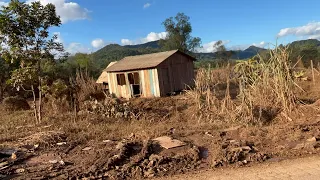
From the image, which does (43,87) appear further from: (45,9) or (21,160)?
(21,160)

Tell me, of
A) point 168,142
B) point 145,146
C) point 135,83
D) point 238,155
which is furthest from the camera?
point 135,83

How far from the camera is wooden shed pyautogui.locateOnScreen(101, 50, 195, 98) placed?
51.5ft

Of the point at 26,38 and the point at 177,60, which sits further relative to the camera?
the point at 177,60

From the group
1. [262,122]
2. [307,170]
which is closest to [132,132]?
[262,122]

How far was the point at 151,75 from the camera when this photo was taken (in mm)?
15695

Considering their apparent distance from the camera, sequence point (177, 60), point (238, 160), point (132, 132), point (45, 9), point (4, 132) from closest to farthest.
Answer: point (238, 160) < point (132, 132) < point (4, 132) < point (45, 9) < point (177, 60)

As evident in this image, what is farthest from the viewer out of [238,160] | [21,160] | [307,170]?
[21,160]

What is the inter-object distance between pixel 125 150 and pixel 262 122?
12.8ft

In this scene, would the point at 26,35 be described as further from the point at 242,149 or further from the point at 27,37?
the point at 242,149

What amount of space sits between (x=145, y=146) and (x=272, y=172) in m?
2.58

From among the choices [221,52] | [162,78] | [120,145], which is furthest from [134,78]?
[221,52]

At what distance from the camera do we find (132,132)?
785 centimetres

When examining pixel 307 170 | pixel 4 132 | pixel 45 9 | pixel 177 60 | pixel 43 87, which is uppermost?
pixel 45 9

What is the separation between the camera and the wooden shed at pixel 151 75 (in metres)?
15.7
